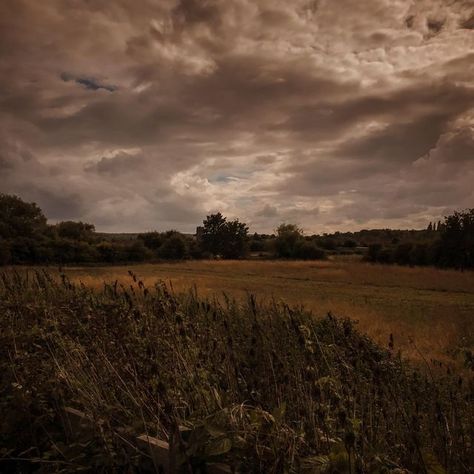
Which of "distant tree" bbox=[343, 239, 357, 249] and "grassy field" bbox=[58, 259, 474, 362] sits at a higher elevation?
"distant tree" bbox=[343, 239, 357, 249]

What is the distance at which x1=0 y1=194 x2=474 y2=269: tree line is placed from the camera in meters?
48.3

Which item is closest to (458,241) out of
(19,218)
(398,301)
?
(398,301)

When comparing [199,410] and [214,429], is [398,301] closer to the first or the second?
[199,410]

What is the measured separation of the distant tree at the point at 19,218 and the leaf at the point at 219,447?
193ft

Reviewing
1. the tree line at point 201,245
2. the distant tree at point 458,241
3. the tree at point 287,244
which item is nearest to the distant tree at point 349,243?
the tree line at point 201,245

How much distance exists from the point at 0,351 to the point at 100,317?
1128 millimetres

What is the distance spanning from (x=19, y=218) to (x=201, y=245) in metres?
40.4

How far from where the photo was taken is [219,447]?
2.34m

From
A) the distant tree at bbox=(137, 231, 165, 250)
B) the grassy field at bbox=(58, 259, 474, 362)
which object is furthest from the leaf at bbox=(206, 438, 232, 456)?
the distant tree at bbox=(137, 231, 165, 250)

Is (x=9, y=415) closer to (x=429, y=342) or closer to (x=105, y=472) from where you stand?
(x=105, y=472)

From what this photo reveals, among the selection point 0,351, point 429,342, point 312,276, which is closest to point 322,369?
point 0,351

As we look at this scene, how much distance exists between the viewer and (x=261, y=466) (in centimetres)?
231

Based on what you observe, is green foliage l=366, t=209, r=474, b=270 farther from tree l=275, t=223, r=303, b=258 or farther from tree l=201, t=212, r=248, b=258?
tree l=201, t=212, r=248, b=258

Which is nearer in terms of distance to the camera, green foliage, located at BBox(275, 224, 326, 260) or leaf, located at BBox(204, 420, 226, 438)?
leaf, located at BBox(204, 420, 226, 438)
